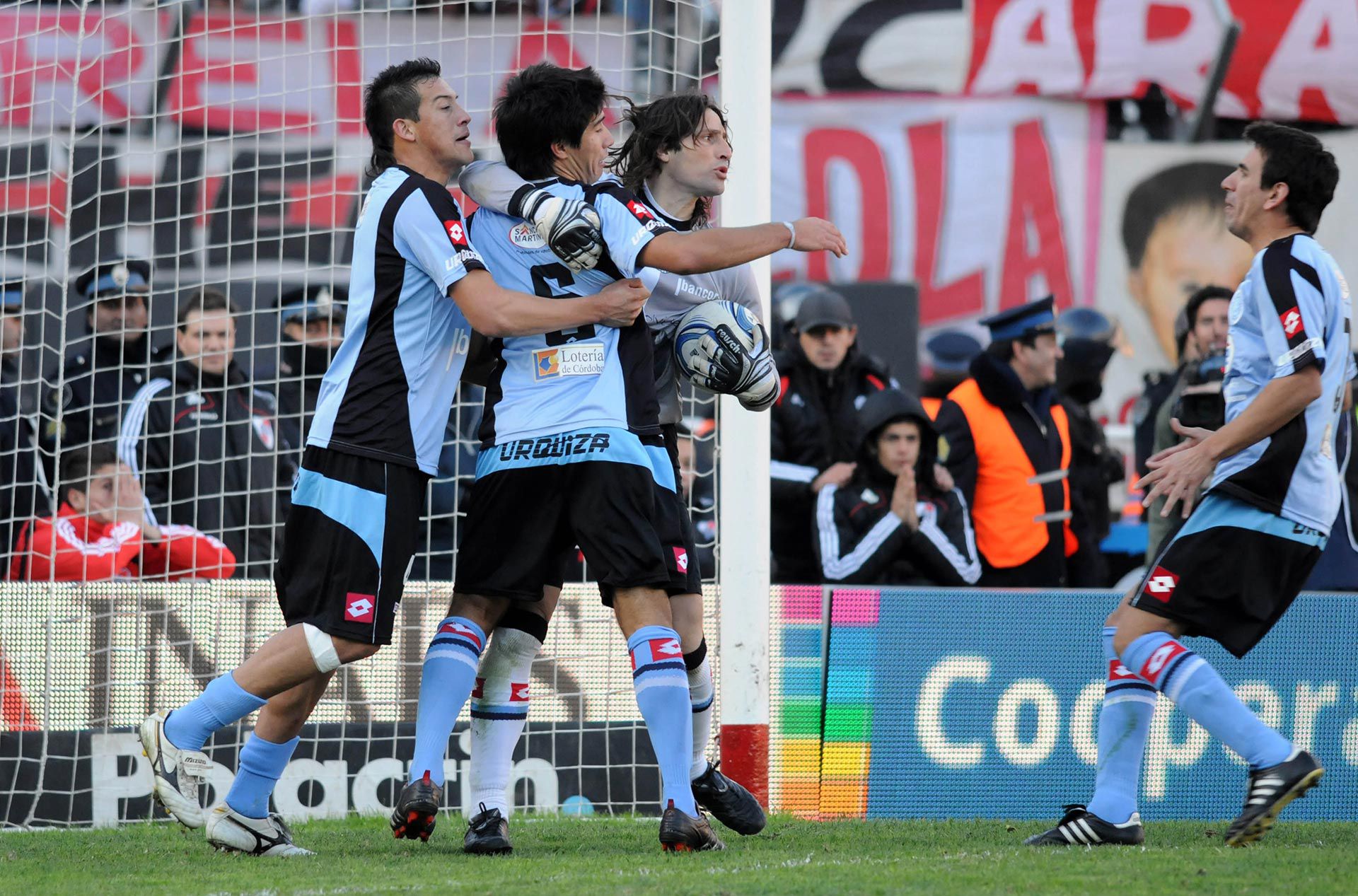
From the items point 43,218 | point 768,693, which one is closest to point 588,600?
point 768,693

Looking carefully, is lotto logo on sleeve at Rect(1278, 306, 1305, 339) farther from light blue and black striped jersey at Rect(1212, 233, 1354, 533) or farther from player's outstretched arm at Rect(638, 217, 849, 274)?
player's outstretched arm at Rect(638, 217, 849, 274)

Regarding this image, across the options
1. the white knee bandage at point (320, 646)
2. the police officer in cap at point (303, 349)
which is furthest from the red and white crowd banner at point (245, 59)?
the white knee bandage at point (320, 646)

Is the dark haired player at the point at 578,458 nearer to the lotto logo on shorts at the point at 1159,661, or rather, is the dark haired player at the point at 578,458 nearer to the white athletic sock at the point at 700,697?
the white athletic sock at the point at 700,697

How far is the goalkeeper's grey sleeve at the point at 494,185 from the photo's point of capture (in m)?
4.79

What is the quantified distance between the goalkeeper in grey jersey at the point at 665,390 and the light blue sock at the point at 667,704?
1.03 feet

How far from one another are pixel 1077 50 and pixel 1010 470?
4332 millimetres

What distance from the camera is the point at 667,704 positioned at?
4652mm

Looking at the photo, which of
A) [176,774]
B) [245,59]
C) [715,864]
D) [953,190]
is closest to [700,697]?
[715,864]

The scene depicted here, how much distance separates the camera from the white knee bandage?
4.61 m

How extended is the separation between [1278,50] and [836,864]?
845 centimetres

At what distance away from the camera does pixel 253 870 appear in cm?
446

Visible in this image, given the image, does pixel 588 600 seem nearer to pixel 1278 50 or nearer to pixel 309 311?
pixel 309 311

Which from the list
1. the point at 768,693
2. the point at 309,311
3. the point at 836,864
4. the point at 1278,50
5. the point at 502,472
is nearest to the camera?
the point at 836,864

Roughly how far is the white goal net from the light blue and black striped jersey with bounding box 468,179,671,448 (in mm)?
1748
